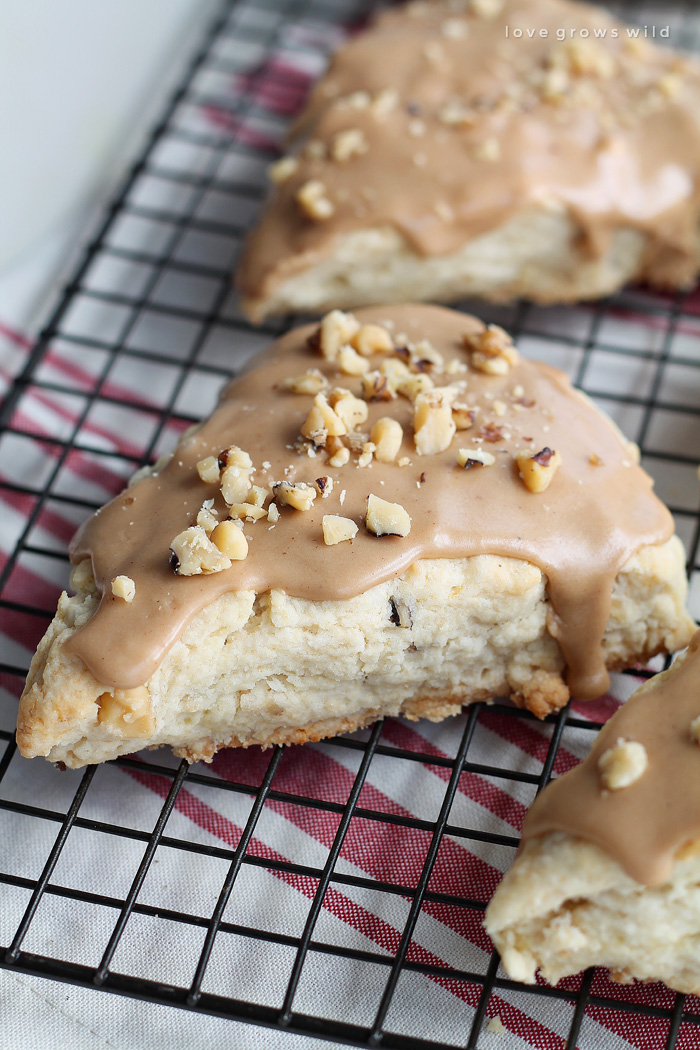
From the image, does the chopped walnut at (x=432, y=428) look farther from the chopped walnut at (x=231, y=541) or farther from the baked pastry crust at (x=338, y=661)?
the chopped walnut at (x=231, y=541)

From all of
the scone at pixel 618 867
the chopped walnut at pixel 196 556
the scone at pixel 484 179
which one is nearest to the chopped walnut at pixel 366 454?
the chopped walnut at pixel 196 556

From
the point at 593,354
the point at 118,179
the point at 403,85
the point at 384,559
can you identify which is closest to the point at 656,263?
the point at 593,354

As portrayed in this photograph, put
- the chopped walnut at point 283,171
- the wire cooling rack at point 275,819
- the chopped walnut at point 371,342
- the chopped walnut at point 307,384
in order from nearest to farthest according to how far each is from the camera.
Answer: the wire cooling rack at point 275,819
the chopped walnut at point 307,384
the chopped walnut at point 371,342
the chopped walnut at point 283,171

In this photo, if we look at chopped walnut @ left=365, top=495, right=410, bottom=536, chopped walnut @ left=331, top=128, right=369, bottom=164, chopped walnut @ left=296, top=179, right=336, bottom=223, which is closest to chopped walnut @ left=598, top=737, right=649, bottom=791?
chopped walnut @ left=365, top=495, right=410, bottom=536

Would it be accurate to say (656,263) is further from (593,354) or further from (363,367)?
(363,367)

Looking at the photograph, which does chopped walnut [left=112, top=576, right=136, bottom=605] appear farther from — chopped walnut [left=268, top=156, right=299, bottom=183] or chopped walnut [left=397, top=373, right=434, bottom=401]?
chopped walnut [left=268, top=156, right=299, bottom=183]

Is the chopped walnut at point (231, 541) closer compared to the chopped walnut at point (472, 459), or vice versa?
the chopped walnut at point (231, 541)
